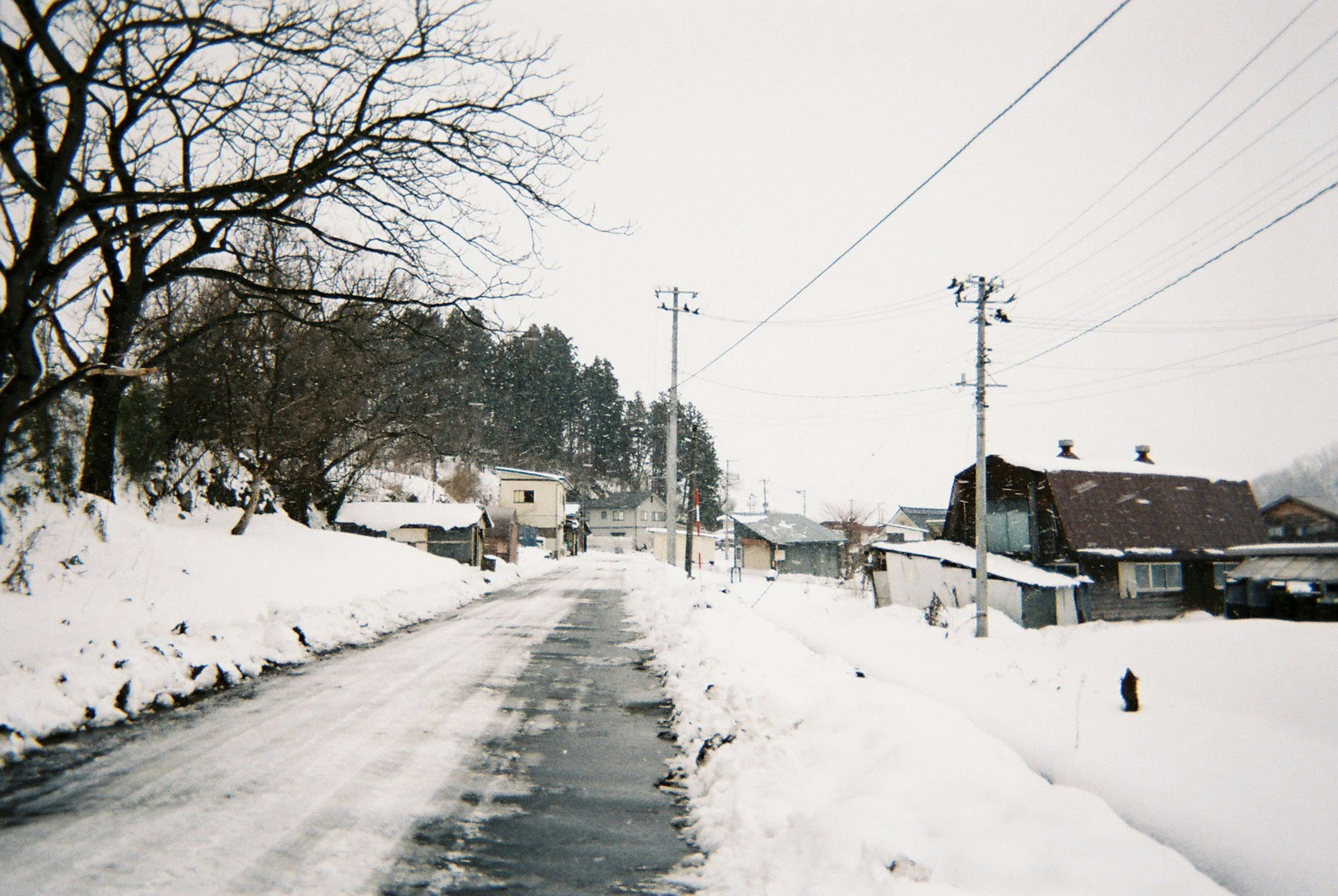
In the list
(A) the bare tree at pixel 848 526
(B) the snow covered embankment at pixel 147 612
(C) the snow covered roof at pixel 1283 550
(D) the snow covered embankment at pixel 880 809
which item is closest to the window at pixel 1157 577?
(C) the snow covered roof at pixel 1283 550

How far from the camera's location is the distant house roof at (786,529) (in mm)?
57125

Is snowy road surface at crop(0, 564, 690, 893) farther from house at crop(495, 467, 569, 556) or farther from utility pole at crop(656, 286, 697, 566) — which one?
house at crop(495, 467, 569, 556)

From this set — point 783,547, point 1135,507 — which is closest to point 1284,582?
point 1135,507

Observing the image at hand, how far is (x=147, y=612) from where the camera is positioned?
401 inches

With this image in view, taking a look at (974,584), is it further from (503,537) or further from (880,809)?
(503,537)

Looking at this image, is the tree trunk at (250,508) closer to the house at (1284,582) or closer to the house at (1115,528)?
the house at (1115,528)

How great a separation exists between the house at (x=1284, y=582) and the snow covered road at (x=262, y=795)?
33933 millimetres

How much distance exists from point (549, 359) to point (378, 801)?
3345 inches

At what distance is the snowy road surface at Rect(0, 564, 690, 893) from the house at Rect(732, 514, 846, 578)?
161ft

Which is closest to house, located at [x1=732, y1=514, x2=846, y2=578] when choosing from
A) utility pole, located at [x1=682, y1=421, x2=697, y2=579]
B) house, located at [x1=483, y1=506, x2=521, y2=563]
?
house, located at [x1=483, y1=506, x2=521, y2=563]

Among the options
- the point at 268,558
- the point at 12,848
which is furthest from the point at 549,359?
the point at 12,848

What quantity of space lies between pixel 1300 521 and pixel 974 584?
125 ft

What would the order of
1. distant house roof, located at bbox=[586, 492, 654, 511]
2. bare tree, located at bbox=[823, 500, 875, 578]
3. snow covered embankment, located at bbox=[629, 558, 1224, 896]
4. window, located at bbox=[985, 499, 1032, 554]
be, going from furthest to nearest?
distant house roof, located at bbox=[586, 492, 654, 511] < bare tree, located at bbox=[823, 500, 875, 578] < window, located at bbox=[985, 499, 1032, 554] < snow covered embankment, located at bbox=[629, 558, 1224, 896]

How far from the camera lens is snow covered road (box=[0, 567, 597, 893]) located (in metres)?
3.77
